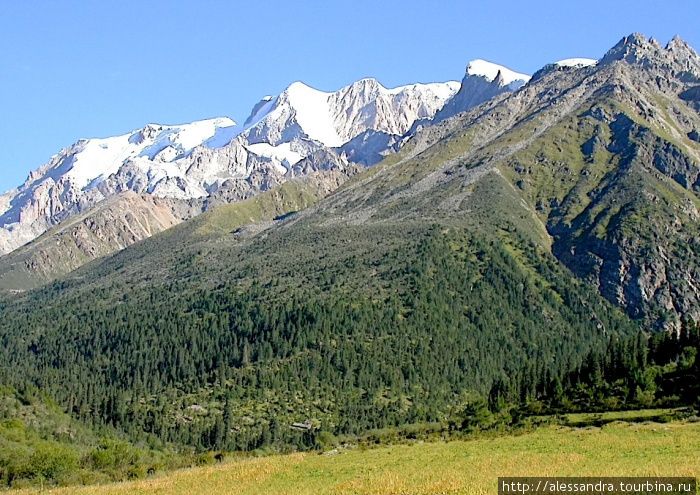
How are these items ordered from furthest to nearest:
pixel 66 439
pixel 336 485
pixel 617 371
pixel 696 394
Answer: pixel 617 371
pixel 66 439
pixel 696 394
pixel 336 485

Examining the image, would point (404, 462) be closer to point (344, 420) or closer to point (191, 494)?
point (191, 494)

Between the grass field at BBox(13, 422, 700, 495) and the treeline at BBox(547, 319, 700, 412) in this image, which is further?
the treeline at BBox(547, 319, 700, 412)

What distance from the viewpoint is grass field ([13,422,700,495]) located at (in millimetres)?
45500

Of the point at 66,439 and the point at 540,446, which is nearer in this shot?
the point at 540,446

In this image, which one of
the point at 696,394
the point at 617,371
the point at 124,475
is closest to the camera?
the point at 124,475

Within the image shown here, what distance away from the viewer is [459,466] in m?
56.2

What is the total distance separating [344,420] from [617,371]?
79051mm

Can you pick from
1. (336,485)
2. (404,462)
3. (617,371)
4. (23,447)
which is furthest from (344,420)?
(336,485)

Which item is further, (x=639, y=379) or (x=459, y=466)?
(x=639, y=379)

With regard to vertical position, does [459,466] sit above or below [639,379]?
above

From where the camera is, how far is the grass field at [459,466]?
149 feet

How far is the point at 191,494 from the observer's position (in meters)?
50.0

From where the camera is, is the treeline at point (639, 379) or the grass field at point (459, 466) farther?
the treeline at point (639, 379)

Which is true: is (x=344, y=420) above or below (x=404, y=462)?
below
